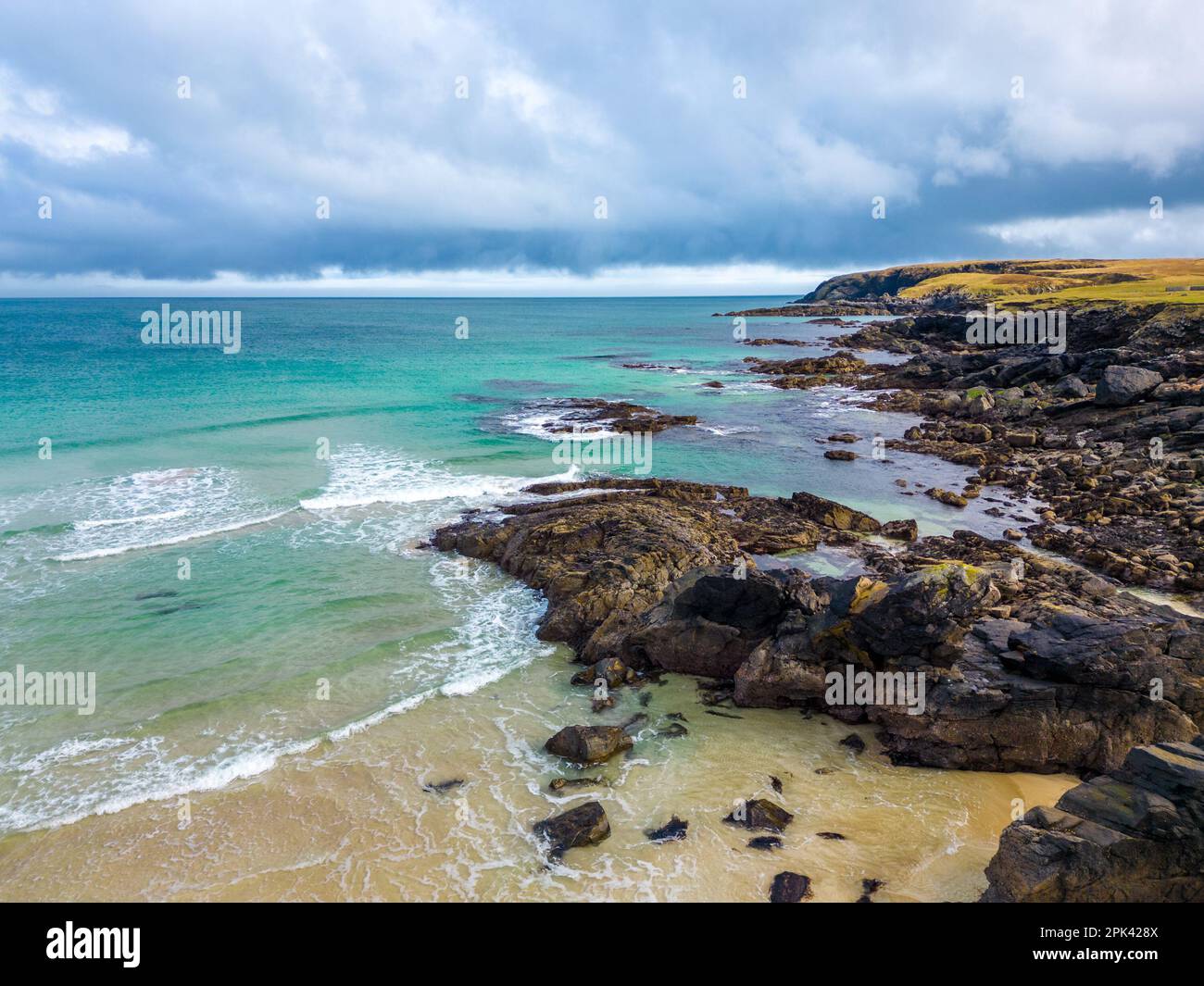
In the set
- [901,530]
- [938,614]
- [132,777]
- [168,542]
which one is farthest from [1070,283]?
[132,777]

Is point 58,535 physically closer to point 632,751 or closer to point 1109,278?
point 632,751

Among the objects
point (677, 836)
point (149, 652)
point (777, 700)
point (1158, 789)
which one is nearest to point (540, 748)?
point (677, 836)

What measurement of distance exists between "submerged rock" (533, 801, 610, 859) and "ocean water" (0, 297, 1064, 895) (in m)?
0.90

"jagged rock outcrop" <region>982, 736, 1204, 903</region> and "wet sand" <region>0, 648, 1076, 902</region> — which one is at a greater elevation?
"jagged rock outcrop" <region>982, 736, 1204, 903</region>

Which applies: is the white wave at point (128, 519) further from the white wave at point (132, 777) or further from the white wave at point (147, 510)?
the white wave at point (132, 777)

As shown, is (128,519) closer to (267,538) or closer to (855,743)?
(267,538)

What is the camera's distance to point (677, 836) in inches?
455

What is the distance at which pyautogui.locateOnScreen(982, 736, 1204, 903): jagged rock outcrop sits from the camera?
350 inches

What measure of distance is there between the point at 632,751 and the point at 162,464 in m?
34.4

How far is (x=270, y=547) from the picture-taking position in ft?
83.3

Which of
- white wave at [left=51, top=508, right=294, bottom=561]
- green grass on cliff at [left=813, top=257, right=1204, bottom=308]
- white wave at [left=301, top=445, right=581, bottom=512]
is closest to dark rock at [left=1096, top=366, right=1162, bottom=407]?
white wave at [left=301, top=445, right=581, bottom=512]

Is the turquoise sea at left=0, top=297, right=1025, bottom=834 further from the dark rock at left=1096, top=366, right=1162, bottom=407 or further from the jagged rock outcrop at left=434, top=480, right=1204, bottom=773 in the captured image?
the dark rock at left=1096, top=366, right=1162, bottom=407

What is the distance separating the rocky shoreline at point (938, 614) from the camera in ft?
42.6

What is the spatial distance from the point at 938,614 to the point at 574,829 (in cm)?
837
